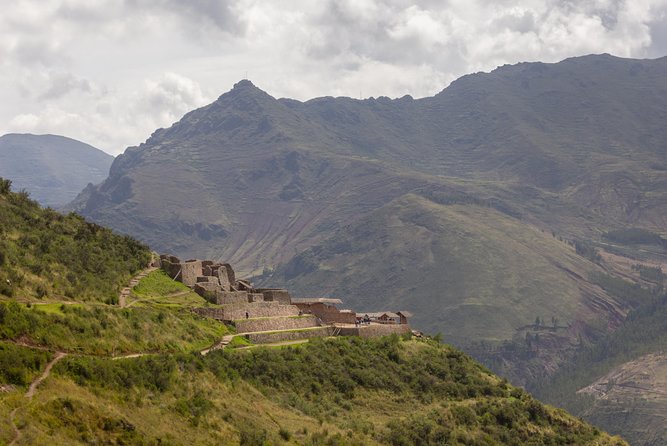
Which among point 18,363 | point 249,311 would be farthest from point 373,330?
point 18,363

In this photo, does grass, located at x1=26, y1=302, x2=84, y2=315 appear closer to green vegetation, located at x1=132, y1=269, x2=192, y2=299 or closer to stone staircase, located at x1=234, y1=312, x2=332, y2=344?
green vegetation, located at x1=132, y1=269, x2=192, y2=299

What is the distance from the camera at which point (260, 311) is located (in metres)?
79.5


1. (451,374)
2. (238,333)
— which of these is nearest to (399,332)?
(451,374)

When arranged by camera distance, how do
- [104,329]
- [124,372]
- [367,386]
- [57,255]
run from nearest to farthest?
1. [124,372]
2. [104,329]
3. [57,255]
4. [367,386]

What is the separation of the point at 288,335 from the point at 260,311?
539cm

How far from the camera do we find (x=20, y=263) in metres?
58.8

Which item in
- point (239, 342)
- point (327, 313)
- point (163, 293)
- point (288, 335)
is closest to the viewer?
point (239, 342)

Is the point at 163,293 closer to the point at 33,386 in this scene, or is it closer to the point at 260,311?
the point at 260,311

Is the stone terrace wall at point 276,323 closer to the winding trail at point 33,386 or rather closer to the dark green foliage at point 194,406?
the dark green foliage at point 194,406

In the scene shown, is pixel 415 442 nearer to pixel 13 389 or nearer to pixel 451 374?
pixel 451 374

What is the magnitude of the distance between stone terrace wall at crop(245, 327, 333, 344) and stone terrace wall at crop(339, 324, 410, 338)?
1878 mm

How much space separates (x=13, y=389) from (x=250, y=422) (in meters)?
15.0

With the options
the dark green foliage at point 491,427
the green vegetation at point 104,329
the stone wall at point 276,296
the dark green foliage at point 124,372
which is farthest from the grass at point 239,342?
the stone wall at point 276,296

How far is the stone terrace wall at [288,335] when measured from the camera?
231ft
